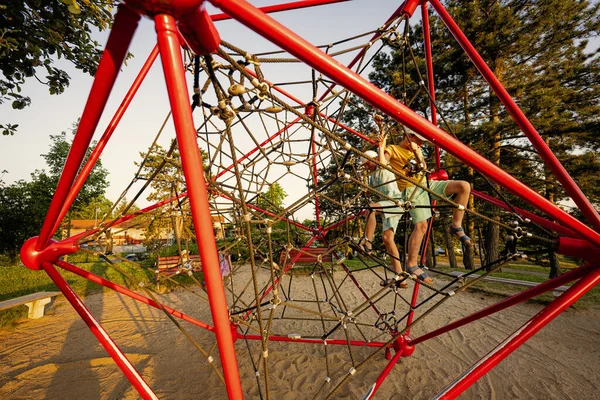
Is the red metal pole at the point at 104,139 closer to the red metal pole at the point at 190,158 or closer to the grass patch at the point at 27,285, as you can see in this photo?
the red metal pole at the point at 190,158

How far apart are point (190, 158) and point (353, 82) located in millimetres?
555

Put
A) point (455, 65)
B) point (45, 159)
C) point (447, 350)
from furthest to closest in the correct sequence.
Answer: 1. point (45, 159)
2. point (455, 65)
3. point (447, 350)

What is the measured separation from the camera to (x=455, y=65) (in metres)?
9.15

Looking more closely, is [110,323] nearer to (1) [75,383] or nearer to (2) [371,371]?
(1) [75,383]

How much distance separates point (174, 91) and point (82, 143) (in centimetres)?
56

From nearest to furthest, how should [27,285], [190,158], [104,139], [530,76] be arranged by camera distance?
1. [190,158]
2. [104,139]
3. [27,285]
4. [530,76]

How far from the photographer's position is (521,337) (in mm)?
1409

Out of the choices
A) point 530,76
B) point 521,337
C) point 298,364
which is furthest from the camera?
point 530,76

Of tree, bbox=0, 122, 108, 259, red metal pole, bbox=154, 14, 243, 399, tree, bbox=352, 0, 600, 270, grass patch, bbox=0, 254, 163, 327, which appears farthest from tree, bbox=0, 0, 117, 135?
tree, bbox=0, 122, 108, 259

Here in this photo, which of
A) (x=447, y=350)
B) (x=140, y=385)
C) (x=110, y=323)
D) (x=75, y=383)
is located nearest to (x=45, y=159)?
(x=110, y=323)

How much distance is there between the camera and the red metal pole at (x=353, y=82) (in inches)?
29.0

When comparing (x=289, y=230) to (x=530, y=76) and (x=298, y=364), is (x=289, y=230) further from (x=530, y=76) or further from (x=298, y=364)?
(x=530, y=76)

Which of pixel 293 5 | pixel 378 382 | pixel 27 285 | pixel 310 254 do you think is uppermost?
pixel 293 5

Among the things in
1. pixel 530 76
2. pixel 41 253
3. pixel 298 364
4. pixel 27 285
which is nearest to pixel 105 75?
pixel 41 253
